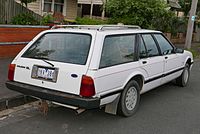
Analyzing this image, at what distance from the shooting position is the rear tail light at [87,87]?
3.91 meters

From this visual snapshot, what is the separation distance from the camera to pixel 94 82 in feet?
12.9

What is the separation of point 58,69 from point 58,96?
0.41 meters

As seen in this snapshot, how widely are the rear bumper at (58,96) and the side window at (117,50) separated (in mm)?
578

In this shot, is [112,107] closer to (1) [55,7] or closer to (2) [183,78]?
(2) [183,78]

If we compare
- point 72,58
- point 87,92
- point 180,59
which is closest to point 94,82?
point 87,92

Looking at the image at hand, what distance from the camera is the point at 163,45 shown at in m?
6.17

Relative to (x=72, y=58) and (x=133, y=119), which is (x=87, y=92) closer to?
(x=72, y=58)

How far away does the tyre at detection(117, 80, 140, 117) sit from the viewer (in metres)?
4.64

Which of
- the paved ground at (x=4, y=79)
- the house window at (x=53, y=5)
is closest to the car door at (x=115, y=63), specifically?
the paved ground at (x=4, y=79)

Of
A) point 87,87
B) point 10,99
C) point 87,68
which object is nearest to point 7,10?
point 10,99

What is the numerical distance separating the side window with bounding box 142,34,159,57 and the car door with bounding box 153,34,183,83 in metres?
0.24

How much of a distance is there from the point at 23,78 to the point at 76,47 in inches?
39.4

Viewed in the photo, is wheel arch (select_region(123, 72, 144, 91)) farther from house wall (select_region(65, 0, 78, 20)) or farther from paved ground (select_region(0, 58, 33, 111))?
house wall (select_region(65, 0, 78, 20))

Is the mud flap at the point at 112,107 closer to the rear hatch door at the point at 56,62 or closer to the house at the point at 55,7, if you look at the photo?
the rear hatch door at the point at 56,62
